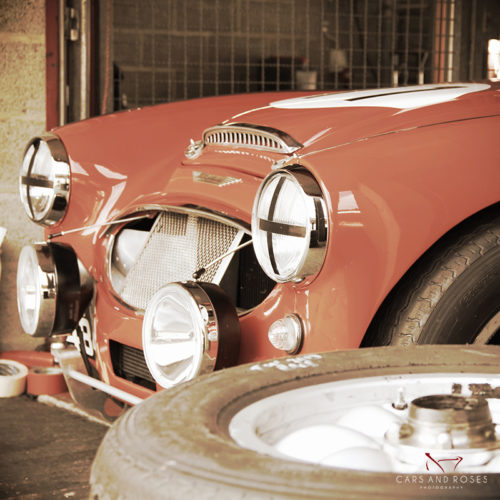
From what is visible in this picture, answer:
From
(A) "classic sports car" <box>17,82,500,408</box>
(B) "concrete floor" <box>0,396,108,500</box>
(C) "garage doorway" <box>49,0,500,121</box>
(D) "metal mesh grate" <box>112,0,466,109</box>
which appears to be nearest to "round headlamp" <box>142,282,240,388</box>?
(A) "classic sports car" <box>17,82,500,408</box>

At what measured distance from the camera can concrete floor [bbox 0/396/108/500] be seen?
210cm

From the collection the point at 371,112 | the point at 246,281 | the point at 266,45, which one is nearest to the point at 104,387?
the point at 246,281

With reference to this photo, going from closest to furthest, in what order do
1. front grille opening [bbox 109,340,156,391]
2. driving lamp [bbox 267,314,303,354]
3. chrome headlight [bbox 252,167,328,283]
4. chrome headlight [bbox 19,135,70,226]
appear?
chrome headlight [bbox 252,167,328,283], driving lamp [bbox 267,314,303,354], front grille opening [bbox 109,340,156,391], chrome headlight [bbox 19,135,70,226]

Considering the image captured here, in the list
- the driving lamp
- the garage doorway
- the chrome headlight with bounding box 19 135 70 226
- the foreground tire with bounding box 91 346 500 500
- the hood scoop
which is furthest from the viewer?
the garage doorway

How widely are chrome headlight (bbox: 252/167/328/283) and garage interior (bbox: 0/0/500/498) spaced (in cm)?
265

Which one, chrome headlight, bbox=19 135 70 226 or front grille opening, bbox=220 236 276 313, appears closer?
front grille opening, bbox=220 236 276 313

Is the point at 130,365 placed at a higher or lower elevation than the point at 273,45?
lower

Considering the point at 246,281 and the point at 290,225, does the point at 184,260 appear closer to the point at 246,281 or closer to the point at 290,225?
Answer: the point at 246,281

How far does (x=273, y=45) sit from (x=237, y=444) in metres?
4.09

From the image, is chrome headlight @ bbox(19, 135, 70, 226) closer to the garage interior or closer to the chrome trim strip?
the chrome trim strip

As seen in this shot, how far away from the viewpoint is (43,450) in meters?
2.43

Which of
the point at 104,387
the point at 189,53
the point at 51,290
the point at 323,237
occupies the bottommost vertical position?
the point at 104,387

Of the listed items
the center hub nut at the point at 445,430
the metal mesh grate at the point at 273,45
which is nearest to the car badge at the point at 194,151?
the center hub nut at the point at 445,430

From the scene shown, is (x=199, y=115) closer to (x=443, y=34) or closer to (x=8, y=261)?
(x=8, y=261)
